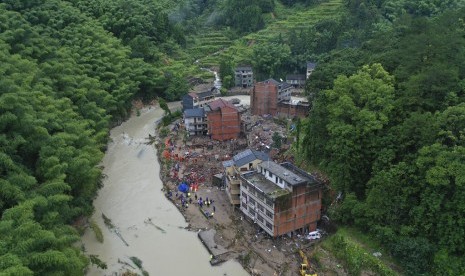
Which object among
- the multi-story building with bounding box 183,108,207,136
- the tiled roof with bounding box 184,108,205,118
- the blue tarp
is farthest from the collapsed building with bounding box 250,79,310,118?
the blue tarp

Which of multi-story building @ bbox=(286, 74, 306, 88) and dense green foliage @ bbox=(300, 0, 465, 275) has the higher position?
dense green foliage @ bbox=(300, 0, 465, 275)

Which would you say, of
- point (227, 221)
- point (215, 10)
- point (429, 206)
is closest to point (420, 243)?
point (429, 206)

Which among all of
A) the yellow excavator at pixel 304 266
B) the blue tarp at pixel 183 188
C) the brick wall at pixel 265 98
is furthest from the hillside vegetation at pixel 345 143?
the blue tarp at pixel 183 188

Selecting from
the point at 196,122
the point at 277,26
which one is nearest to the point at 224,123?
the point at 196,122

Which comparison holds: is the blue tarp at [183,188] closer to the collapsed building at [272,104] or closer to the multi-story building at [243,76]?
the collapsed building at [272,104]

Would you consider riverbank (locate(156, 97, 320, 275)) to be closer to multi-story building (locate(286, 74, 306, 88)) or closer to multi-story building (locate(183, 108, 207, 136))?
multi-story building (locate(183, 108, 207, 136))

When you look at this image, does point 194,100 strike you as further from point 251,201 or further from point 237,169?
point 251,201
